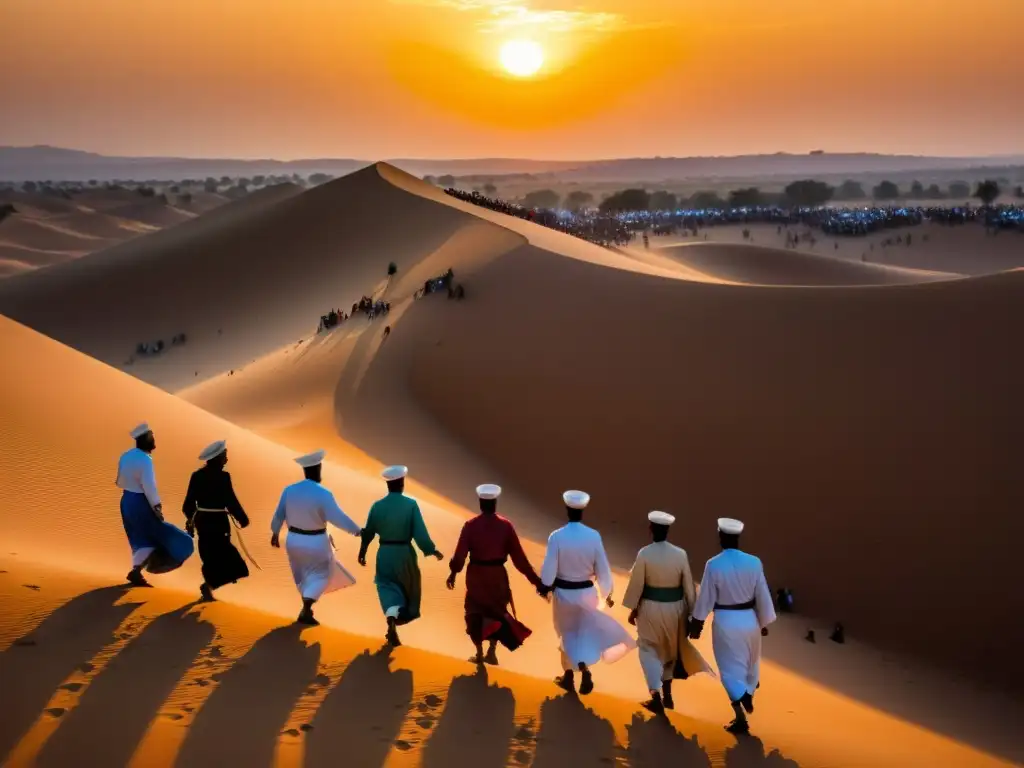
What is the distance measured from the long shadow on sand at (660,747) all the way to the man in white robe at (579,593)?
613 mm

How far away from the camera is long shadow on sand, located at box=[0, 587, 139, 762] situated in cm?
482

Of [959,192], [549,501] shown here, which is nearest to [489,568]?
[549,501]

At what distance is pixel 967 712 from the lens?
28.9 feet

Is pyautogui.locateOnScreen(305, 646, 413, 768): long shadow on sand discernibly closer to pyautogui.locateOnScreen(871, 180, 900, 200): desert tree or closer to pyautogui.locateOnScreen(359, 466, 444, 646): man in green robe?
pyautogui.locateOnScreen(359, 466, 444, 646): man in green robe

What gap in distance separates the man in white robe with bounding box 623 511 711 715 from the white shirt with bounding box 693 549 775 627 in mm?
129

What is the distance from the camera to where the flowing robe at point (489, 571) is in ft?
20.8

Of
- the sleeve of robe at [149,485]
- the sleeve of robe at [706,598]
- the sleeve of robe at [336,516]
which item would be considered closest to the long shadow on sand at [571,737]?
the sleeve of robe at [706,598]

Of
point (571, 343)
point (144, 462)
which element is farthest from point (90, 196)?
point (144, 462)

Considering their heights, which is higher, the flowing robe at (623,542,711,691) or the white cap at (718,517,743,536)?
the white cap at (718,517,743,536)

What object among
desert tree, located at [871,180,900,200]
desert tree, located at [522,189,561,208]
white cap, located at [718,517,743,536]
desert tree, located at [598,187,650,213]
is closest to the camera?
white cap, located at [718,517,743,536]

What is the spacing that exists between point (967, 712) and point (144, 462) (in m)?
8.36

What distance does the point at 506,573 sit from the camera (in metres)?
6.50

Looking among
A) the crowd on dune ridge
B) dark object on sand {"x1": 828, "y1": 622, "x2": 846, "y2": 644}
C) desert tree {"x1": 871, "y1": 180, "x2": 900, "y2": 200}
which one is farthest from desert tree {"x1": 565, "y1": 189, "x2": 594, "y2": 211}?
dark object on sand {"x1": 828, "y1": 622, "x2": 846, "y2": 644}

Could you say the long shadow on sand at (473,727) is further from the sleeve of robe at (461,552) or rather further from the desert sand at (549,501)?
the sleeve of robe at (461,552)
